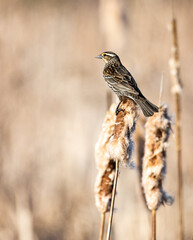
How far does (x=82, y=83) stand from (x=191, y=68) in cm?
136

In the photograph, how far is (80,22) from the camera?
6.97 m

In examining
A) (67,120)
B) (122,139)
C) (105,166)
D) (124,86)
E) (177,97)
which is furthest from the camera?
(67,120)

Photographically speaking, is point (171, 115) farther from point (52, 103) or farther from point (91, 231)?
point (52, 103)

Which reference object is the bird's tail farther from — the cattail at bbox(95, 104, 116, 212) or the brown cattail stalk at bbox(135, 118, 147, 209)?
the brown cattail stalk at bbox(135, 118, 147, 209)

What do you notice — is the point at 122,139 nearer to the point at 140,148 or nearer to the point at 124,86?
the point at 124,86

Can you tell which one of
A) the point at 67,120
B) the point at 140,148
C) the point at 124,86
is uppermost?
the point at 67,120

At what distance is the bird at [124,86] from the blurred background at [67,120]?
2.73 feet

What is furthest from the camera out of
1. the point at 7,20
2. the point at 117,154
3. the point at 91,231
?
the point at 7,20

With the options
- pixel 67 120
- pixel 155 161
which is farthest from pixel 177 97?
pixel 67 120

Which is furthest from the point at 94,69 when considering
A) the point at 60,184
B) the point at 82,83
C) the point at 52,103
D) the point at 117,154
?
the point at 117,154

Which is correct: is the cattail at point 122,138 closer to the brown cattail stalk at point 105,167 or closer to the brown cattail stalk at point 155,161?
the brown cattail stalk at point 105,167

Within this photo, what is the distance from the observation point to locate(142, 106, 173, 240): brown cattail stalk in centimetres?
206

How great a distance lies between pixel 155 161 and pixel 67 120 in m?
2.84

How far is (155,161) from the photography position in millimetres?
2076
